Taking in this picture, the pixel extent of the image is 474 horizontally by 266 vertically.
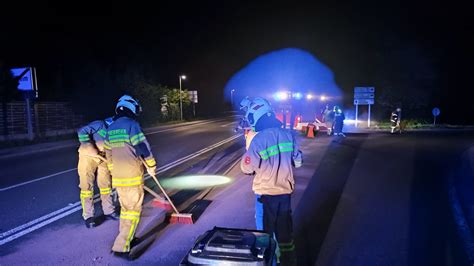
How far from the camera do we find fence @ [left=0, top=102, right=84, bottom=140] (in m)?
18.4

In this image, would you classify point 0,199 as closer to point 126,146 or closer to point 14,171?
point 14,171

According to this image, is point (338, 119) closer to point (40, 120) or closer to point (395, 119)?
point (395, 119)

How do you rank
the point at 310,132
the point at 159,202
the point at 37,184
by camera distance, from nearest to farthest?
the point at 159,202 → the point at 37,184 → the point at 310,132

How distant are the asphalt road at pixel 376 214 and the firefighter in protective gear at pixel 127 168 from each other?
2071mm

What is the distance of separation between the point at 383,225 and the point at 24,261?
485 centimetres

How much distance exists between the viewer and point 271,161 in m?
3.48

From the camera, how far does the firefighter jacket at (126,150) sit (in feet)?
13.4

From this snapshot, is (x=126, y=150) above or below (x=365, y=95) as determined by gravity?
below

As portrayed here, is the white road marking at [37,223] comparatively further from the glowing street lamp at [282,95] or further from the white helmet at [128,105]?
the glowing street lamp at [282,95]

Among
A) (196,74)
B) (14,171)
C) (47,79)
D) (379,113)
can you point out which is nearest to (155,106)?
(47,79)

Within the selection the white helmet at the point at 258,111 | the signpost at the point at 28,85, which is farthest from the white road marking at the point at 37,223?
the signpost at the point at 28,85

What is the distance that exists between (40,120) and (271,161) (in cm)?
2125

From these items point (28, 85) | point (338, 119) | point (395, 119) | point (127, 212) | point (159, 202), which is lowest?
point (159, 202)

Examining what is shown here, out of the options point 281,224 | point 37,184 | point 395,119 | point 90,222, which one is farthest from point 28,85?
point 395,119
